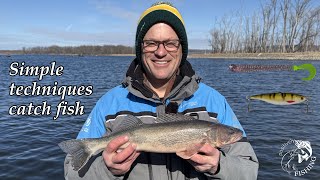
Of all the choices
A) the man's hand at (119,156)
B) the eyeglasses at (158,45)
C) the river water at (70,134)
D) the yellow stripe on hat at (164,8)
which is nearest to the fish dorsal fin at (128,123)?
the man's hand at (119,156)

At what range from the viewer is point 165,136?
404 cm

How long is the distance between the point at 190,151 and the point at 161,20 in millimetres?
1708

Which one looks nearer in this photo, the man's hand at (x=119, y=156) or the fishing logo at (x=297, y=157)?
the man's hand at (x=119, y=156)

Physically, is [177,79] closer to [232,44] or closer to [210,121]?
[210,121]

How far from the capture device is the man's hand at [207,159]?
11.8 ft

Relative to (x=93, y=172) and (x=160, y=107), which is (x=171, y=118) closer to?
(x=160, y=107)

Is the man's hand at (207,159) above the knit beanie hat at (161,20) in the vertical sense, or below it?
below

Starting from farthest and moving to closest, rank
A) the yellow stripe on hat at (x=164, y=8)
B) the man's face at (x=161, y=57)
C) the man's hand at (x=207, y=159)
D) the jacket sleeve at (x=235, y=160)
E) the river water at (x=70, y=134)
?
1. the river water at (x=70, y=134)
2. the yellow stripe on hat at (x=164, y=8)
3. the man's face at (x=161, y=57)
4. the jacket sleeve at (x=235, y=160)
5. the man's hand at (x=207, y=159)

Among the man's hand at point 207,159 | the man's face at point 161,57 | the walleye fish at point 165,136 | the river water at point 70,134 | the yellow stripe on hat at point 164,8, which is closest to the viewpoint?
the man's hand at point 207,159

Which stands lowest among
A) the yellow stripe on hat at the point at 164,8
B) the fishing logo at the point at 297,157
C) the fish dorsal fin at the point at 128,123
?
the fishing logo at the point at 297,157

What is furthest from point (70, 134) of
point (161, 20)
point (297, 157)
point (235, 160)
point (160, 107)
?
point (235, 160)

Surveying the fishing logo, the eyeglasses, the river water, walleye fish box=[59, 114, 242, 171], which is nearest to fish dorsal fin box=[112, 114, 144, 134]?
walleye fish box=[59, 114, 242, 171]

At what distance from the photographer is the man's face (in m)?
4.26

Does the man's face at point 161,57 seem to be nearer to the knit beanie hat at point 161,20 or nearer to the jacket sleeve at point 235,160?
the knit beanie hat at point 161,20
